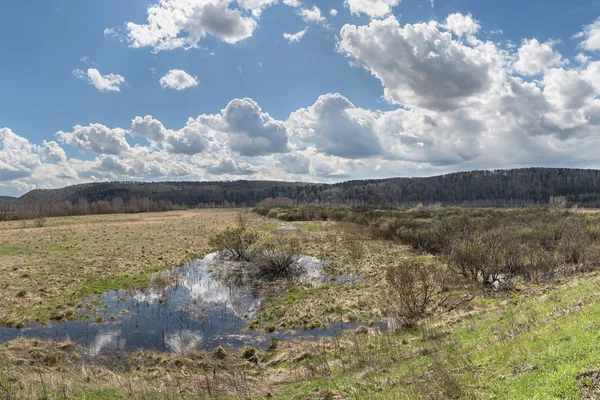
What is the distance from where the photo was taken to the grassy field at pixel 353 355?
23.9 ft

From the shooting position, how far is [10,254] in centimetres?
2850

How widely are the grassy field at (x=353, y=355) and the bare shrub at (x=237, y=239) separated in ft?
31.1

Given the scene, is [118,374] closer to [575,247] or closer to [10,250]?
[575,247]

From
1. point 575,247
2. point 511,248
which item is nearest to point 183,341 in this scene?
point 511,248

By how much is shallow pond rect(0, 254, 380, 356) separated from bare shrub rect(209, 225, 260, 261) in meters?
7.04

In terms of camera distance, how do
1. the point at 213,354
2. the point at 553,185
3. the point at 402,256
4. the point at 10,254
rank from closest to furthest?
1. the point at 213,354
2. the point at 10,254
3. the point at 402,256
4. the point at 553,185

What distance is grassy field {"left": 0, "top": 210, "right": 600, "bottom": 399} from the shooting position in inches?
287

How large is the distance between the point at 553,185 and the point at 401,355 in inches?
8368

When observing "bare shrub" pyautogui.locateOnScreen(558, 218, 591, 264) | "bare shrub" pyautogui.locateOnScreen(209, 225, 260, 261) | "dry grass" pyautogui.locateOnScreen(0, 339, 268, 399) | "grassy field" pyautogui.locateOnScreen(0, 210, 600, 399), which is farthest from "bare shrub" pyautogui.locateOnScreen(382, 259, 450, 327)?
"bare shrub" pyautogui.locateOnScreen(209, 225, 260, 261)

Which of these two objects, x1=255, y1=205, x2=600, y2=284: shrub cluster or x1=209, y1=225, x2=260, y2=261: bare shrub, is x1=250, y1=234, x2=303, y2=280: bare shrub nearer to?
x1=209, y1=225, x2=260, y2=261: bare shrub

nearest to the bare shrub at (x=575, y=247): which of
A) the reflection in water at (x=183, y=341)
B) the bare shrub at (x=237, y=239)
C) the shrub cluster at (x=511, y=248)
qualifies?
the shrub cluster at (x=511, y=248)

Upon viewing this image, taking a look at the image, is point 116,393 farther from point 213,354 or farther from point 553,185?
point 553,185

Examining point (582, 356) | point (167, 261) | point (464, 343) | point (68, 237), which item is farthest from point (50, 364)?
point (68, 237)

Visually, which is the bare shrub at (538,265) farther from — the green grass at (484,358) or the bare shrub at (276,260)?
the bare shrub at (276,260)
